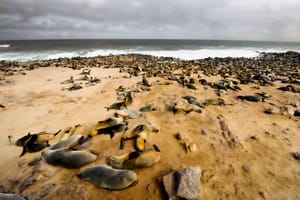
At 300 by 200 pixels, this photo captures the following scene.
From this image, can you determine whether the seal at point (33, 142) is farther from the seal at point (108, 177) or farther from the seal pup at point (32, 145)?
the seal at point (108, 177)

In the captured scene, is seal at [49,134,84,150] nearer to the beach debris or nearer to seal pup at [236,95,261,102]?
the beach debris

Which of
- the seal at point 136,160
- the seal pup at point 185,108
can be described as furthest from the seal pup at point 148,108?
the seal at point 136,160

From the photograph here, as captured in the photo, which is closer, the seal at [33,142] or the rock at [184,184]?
the rock at [184,184]

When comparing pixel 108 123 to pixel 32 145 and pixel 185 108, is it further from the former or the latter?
pixel 185 108

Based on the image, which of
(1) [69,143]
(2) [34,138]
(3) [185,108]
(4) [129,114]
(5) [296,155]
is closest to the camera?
(5) [296,155]

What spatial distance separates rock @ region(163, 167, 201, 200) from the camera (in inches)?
92.8

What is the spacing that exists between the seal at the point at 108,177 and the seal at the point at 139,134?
755 millimetres

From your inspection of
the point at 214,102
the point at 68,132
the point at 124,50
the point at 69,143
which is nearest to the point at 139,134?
the point at 69,143

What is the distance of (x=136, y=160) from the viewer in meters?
2.96

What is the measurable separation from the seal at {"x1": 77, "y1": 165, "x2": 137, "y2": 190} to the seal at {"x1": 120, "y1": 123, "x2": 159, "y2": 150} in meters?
0.76

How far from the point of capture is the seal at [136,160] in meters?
2.93

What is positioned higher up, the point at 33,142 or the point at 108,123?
the point at 108,123

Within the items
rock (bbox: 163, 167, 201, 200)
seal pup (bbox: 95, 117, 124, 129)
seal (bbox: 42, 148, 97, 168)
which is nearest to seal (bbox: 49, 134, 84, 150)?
seal (bbox: 42, 148, 97, 168)

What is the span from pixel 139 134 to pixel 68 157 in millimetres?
1319
